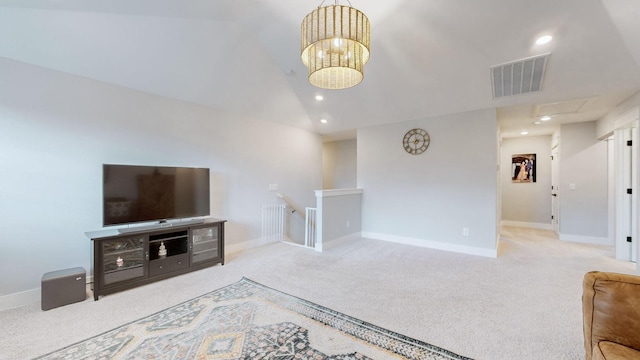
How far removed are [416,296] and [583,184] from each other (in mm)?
5057

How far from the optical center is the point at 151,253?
3135 millimetres

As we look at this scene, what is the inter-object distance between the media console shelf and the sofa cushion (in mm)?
3722

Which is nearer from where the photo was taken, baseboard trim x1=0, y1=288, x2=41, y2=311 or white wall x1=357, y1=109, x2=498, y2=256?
baseboard trim x1=0, y1=288, x2=41, y2=311

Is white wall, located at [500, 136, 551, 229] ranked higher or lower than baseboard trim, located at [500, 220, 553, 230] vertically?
higher

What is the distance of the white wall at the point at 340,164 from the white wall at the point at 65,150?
14.5ft

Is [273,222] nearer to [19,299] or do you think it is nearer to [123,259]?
[123,259]

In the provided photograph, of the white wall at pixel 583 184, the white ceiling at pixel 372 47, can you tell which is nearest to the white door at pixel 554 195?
the white wall at pixel 583 184

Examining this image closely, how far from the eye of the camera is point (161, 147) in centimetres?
358

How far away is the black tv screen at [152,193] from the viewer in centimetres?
293

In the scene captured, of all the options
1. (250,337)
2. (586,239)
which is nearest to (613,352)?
(250,337)

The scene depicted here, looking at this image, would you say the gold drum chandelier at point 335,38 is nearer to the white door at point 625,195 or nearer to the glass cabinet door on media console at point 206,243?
the glass cabinet door on media console at point 206,243

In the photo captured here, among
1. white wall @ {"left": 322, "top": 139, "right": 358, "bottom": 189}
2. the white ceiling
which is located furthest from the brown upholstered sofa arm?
white wall @ {"left": 322, "top": 139, "right": 358, "bottom": 189}

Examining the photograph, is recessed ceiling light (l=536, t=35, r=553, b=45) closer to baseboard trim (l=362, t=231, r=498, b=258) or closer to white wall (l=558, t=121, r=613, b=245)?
baseboard trim (l=362, t=231, r=498, b=258)

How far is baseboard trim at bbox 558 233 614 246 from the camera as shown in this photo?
16.1ft
